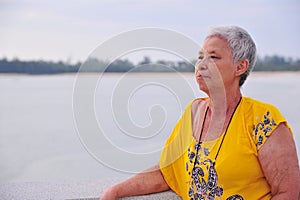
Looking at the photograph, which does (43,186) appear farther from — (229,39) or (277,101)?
(277,101)

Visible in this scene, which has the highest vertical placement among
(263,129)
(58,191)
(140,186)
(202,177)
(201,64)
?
(201,64)

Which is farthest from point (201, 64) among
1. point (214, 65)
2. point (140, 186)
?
point (140, 186)

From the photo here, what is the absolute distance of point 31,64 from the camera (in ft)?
7.66

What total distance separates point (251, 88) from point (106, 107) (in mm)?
1476

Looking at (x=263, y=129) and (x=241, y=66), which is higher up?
(x=241, y=66)

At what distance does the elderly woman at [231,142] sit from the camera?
1.06 meters

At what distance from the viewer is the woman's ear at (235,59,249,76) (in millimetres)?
1140

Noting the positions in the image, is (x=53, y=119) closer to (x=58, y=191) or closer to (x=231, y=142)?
(x=58, y=191)

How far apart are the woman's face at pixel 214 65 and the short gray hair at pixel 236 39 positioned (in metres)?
0.01

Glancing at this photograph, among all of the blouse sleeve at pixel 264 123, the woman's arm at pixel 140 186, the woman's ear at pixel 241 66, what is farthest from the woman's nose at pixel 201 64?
the woman's arm at pixel 140 186

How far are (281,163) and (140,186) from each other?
19.1 inches

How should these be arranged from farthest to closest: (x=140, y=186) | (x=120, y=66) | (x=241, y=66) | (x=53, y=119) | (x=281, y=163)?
(x=53, y=119), (x=120, y=66), (x=140, y=186), (x=241, y=66), (x=281, y=163)

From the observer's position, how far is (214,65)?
113 cm

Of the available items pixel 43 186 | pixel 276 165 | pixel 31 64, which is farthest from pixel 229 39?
Result: pixel 31 64
